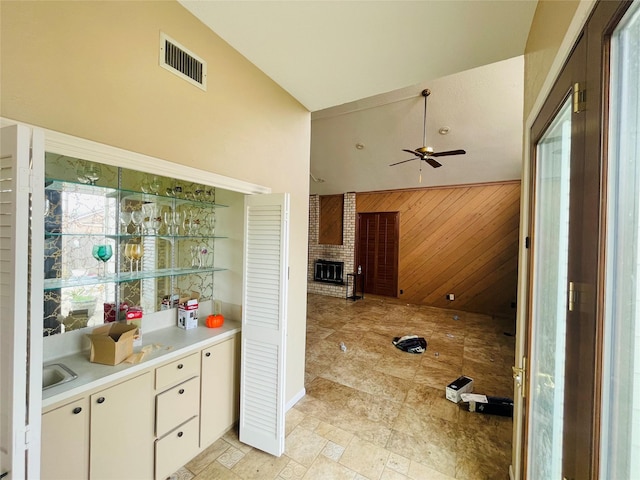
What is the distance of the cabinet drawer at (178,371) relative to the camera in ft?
5.12

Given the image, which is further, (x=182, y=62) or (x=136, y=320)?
(x=136, y=320)

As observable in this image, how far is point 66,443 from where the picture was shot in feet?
3.88

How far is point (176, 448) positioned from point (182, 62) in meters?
2.41

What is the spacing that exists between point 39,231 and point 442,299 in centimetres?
660

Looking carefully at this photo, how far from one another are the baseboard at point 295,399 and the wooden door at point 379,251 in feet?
14.6

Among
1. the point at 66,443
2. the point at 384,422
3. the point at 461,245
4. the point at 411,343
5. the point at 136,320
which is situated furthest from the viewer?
the point at 461,245

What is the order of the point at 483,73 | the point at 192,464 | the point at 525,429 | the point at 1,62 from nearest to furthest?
the point at 1,62, the point at 525,429, the point at 192,464, the point at 483,73

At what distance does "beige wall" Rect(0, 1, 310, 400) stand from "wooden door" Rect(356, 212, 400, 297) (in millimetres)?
4874

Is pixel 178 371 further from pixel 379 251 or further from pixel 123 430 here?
pixel 379 251

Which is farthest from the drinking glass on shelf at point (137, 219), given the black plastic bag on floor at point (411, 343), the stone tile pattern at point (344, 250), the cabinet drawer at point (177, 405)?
the stone tile pattern at point (344, 250)

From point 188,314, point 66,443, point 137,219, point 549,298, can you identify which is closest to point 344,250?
point 188,314

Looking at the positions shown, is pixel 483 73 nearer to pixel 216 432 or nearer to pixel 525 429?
pixel 525 429

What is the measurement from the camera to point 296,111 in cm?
243

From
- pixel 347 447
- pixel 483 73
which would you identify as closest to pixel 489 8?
pixel 483 73
